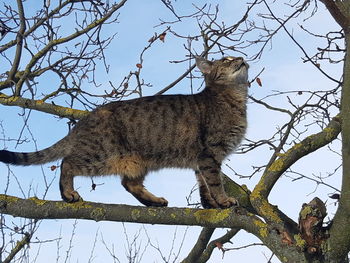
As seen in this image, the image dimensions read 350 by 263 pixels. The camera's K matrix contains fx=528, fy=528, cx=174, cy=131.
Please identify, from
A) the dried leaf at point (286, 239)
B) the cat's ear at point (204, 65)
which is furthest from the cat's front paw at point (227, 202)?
the cat's ear at point (204, 65)

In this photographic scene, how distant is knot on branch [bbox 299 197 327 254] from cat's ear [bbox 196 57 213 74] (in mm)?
2804

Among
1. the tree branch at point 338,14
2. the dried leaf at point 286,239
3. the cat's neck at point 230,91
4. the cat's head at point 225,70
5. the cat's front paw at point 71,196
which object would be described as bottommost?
the dried leaf at point 286,239

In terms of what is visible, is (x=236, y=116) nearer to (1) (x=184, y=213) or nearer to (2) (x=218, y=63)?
(2) (x=218, y=63)

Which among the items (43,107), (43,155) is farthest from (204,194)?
(43,107)

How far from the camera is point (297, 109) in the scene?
5887mm

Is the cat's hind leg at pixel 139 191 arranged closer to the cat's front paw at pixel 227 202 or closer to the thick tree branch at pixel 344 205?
the cat's front paw at pixel 227 202

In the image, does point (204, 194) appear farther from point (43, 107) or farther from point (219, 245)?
point (43, 107)

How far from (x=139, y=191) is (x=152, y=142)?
53 cm

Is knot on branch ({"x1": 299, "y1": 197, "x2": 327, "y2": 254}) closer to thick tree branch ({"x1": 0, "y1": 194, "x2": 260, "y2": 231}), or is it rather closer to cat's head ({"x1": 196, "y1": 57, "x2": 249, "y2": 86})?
thick tree branch ({"x1": 0, "y1": 194, "x2": 260, "y2": 231})

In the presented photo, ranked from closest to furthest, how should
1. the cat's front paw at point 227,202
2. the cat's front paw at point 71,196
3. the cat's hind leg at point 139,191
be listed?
1. the cat's front paw at point 71,196
2. the cat's front paw at point 227,202
3. the cat's hind leg at point 139,191

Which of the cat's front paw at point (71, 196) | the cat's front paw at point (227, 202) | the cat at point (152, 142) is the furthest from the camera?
the cat at point (152, 142)

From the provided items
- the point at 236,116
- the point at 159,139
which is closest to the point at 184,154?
the point at 159,139

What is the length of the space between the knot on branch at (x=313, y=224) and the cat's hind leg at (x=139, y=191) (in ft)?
6.41

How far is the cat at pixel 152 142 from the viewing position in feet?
17.1
